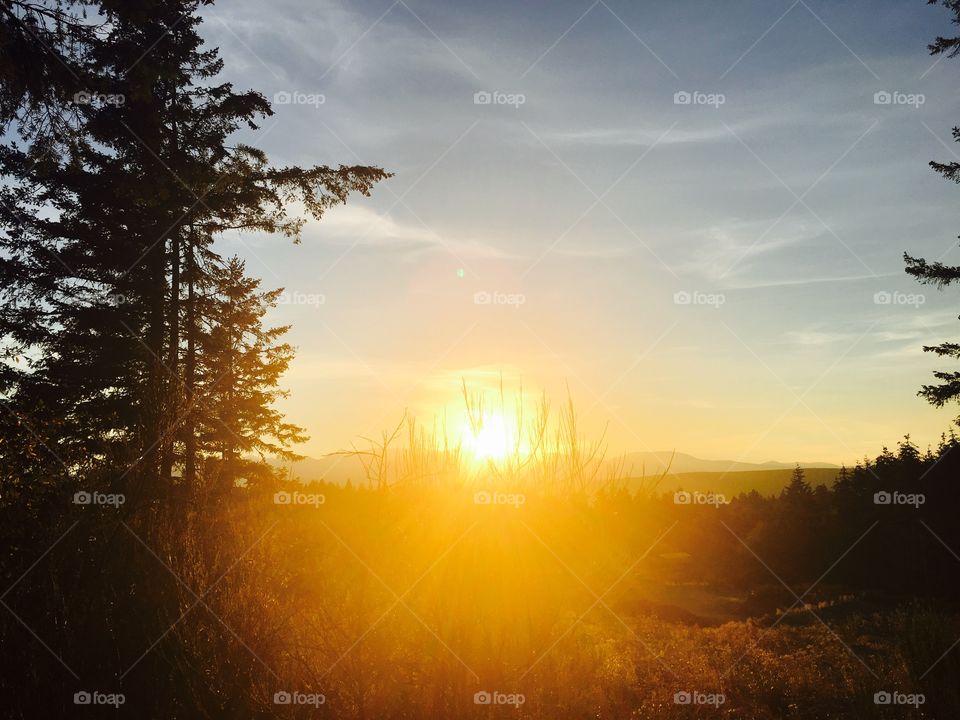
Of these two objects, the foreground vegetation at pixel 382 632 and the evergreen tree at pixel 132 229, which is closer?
the foreground vegetation at pixel 382 632

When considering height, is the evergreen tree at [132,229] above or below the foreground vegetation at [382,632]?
above

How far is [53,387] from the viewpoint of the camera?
17297 mm

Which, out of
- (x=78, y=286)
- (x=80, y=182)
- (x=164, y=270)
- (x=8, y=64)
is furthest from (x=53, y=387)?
(x=8, y=64)

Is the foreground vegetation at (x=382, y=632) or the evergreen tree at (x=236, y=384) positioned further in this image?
the evergreen tree at (x=236, y=384)

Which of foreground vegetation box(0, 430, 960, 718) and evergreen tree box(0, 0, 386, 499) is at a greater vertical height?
evergreen tree box(0, 0, 386, 499)

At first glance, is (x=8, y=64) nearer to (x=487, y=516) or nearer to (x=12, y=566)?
(x=12, y=566)

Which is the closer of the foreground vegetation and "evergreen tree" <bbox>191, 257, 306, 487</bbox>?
the foreground vegetation

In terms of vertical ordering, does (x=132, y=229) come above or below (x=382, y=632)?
above

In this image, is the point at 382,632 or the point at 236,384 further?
the point at 236,384

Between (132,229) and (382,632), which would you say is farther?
(132,229)

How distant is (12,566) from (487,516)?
594cm

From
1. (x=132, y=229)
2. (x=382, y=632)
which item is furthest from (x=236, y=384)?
(x=382, y=632)

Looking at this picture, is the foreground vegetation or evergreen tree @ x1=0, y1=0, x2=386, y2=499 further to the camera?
evergreen tree @ x1=0, y1=0, x2=386, y2=499

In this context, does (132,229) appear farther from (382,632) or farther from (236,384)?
(382,632)
